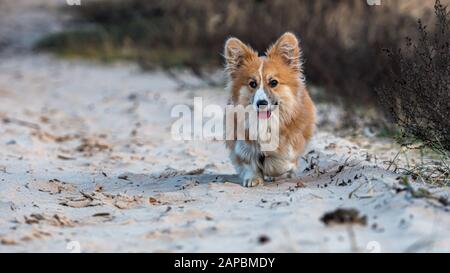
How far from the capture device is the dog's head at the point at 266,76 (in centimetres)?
641

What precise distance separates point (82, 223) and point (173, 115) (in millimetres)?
6170

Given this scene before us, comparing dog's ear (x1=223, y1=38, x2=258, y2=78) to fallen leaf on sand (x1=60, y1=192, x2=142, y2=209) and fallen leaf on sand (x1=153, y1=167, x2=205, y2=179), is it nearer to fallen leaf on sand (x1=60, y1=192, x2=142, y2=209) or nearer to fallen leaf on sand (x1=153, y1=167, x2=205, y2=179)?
fallen leaf on sand (x1=153, y1=167, x2=205, y2=179)

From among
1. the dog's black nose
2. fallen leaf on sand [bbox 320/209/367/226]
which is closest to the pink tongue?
the dog's black nose

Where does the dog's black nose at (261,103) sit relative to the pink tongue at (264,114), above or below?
above

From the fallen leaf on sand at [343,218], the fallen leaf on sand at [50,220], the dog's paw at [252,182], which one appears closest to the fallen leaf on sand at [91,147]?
the dog's paw at [252,182]

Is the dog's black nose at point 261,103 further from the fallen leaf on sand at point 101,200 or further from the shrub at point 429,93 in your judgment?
the fallen leaf on sand at point 101,200

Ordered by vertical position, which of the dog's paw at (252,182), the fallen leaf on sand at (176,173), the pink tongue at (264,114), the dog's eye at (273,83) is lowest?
the fallen leaf on sand at (176,173)

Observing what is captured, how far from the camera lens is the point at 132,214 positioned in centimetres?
547

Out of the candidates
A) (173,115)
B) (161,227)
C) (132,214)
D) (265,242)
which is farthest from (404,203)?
(173,115)

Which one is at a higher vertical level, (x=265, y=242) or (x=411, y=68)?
(x=411, y=68)

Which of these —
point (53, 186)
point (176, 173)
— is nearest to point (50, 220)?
point (53, 186)

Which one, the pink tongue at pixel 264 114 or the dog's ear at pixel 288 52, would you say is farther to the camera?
the dog's ear at pixel 288 52

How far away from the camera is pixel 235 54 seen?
670 centimetres

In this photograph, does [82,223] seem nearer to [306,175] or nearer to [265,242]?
[265,242]
